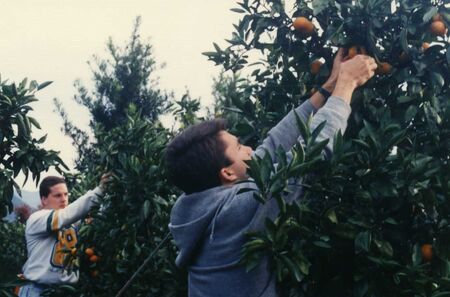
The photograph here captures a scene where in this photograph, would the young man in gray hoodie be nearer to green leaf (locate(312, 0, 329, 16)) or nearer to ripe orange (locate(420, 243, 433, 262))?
green leaf (locate(312, 0, 329, 16))

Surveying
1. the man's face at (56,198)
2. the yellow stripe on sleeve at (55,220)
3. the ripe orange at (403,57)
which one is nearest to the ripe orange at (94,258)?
the yellow stripe on sleeve at (55,220)

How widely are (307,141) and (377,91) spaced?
0.59 m

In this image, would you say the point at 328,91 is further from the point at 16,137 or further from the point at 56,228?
the point at 56,228

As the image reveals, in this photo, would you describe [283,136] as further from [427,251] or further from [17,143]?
[17,143]

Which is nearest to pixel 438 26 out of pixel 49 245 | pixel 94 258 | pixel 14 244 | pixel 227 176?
pixel 227 176

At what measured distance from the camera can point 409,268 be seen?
75.2 inches

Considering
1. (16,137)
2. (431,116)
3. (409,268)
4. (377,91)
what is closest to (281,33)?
(377,91)

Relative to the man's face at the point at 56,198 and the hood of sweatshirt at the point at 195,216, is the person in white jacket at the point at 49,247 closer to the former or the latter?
the man's face at the point at 56,198

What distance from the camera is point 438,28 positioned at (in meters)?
2.19

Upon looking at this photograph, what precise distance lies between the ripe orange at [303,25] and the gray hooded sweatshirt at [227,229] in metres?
0.42

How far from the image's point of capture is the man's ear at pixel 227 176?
6.61 feet

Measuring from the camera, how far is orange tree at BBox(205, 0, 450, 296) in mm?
1851

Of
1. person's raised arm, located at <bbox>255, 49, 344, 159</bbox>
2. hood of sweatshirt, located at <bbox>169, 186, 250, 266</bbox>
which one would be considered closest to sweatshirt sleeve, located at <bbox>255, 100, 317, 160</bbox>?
person's raised arm, located at <bbox>255, 49, 344, 159</bbox>

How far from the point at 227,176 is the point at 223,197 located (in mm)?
101
